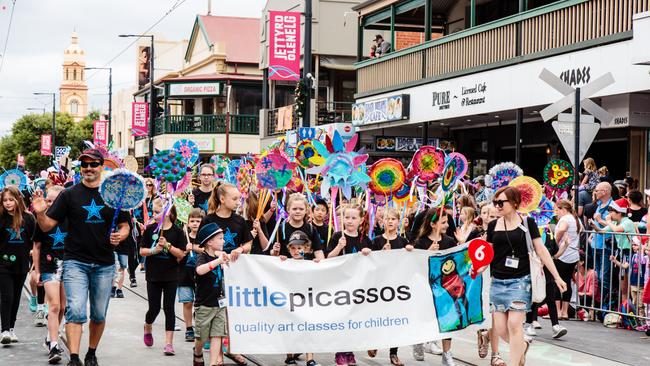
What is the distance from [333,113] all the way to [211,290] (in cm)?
2810

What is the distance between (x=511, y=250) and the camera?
8.86 metres

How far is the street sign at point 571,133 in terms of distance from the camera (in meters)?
13.3

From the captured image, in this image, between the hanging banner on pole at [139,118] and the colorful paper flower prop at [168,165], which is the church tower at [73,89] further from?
the colorful paper flower prop at [168,165]

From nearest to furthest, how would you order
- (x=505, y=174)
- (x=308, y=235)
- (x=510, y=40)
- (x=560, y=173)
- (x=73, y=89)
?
(x=308, y=235), (x=505, y=174), (x=560, y=173), (x=510, y=40), (x=73, y=89)

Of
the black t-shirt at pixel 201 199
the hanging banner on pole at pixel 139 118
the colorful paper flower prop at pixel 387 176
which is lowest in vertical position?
the black t-shirt at pixel 201 199

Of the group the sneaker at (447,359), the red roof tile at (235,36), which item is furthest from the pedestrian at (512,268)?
the red roof tile at (235,36)

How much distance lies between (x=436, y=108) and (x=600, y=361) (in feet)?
48.0

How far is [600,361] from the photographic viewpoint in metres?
10.5

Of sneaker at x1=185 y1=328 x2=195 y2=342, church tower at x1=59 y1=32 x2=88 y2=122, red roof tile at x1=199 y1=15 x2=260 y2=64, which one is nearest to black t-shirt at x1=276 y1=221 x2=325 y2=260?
sneaker at x1=185 y1=328 x2=195 y2=342

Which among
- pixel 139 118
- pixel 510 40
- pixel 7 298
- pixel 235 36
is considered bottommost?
pixel 7 298

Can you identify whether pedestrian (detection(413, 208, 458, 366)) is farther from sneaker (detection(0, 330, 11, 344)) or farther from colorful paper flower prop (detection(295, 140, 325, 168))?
sneaker (detection(0, 330, 11, 344))

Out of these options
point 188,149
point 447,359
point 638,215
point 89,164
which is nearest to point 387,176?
point 447,359

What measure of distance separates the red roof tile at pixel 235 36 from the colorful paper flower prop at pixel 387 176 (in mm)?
40794

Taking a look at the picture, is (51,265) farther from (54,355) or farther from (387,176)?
(387,176)
